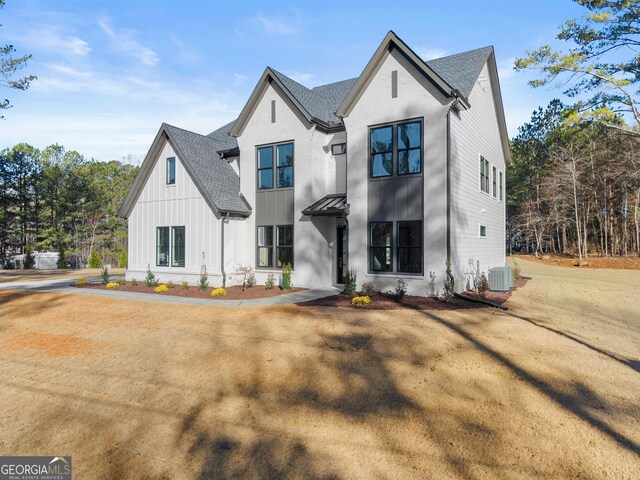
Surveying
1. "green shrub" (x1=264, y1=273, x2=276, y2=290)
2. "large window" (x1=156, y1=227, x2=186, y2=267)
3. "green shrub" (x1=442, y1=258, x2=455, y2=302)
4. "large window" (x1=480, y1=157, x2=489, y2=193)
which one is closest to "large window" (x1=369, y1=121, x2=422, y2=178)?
"green shrub" (x1=442, y1=258, x2=455, y2=302)

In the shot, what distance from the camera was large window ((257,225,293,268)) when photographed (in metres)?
16.8

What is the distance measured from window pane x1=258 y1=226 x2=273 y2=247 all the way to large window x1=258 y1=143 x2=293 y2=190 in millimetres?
1940

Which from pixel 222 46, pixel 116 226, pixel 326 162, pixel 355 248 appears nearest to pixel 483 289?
pixel 355 248

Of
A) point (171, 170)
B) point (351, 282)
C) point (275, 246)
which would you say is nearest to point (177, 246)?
point (171, 170)

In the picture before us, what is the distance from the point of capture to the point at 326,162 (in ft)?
56.0

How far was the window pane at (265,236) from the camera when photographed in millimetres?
17297

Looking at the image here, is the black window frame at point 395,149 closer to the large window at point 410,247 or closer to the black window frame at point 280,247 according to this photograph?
the large window at point 410,247

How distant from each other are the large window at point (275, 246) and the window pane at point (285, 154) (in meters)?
2.91

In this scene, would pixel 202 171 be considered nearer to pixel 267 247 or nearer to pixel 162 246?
pixel 162 246

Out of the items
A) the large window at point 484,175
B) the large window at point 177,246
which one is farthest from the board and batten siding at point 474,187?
the large window at point 177,246

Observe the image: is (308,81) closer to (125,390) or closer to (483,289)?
(483,289)

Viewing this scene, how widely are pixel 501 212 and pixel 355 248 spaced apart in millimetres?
11497

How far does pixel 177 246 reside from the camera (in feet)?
59.3

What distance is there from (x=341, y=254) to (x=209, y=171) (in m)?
7.52
